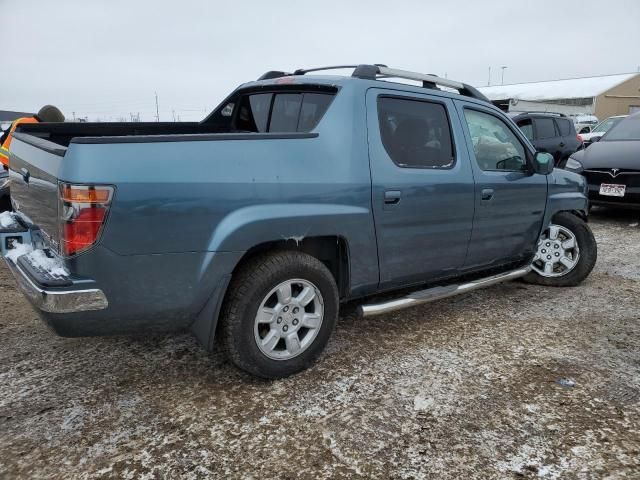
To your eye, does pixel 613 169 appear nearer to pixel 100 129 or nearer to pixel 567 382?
pixel 567 382

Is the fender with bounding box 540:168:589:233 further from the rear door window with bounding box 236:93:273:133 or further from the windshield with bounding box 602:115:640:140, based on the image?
the windshield with bounding box 602:115:640:140

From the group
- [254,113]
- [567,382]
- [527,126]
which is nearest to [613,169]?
[527,126]

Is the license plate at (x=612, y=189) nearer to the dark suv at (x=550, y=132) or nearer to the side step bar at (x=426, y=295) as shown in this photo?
the dark suv at (x=550, y=132)

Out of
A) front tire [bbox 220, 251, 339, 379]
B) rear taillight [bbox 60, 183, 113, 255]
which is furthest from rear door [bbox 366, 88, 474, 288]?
rear taillight [bbox 60, 183, 113, 255]

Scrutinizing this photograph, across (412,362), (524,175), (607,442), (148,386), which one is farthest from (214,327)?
(524,175)

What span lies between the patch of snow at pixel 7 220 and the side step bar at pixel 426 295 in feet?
7.45

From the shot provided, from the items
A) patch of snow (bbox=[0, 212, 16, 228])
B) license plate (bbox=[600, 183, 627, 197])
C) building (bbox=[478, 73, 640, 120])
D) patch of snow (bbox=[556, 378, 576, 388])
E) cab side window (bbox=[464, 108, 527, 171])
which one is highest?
building (bbox=[478, 73, 640, 120])

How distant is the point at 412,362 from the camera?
320 cm

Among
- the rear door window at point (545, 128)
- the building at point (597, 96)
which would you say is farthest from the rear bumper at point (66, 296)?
the building at point (597, 96)

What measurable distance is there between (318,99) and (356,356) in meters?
1.71

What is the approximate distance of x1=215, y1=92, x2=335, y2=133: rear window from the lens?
3.25 metres

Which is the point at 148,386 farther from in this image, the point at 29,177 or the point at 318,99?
the point at 318,99

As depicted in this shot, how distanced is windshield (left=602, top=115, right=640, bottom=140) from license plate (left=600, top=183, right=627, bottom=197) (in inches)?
51.7

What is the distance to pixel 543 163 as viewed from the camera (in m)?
4.14
